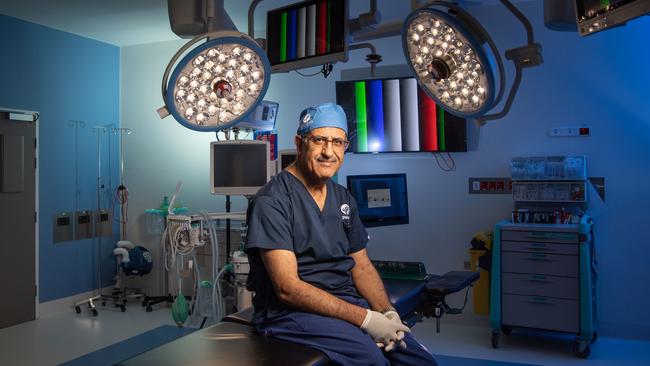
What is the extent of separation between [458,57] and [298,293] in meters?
0.99

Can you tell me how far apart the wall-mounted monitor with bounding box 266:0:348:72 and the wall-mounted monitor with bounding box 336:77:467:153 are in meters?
2.62

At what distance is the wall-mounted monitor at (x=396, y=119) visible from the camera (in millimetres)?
5016

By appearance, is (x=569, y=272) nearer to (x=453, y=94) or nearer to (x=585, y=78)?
(x=585, y=78)

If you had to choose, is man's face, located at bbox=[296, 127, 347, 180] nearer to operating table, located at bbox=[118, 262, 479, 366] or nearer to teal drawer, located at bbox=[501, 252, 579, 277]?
operating table, located at bbox=[118, 262, 479, 366]

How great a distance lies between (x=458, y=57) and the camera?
1943 mm

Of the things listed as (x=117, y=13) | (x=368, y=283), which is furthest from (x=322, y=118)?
(x=117, y=13)

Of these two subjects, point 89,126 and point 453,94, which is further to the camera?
point 89,126

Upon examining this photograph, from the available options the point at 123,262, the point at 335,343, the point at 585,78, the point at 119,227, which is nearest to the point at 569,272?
the point at 585,78

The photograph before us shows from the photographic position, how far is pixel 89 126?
6203 mm

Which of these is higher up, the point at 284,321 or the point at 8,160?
the point at 8,160

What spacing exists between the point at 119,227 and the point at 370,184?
3826 mm

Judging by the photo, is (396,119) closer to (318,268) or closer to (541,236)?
(541,236)

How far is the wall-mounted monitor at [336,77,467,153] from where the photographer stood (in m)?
5.02

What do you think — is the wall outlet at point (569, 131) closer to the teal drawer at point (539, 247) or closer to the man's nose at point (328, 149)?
the teal drawer at point (539, 247)
